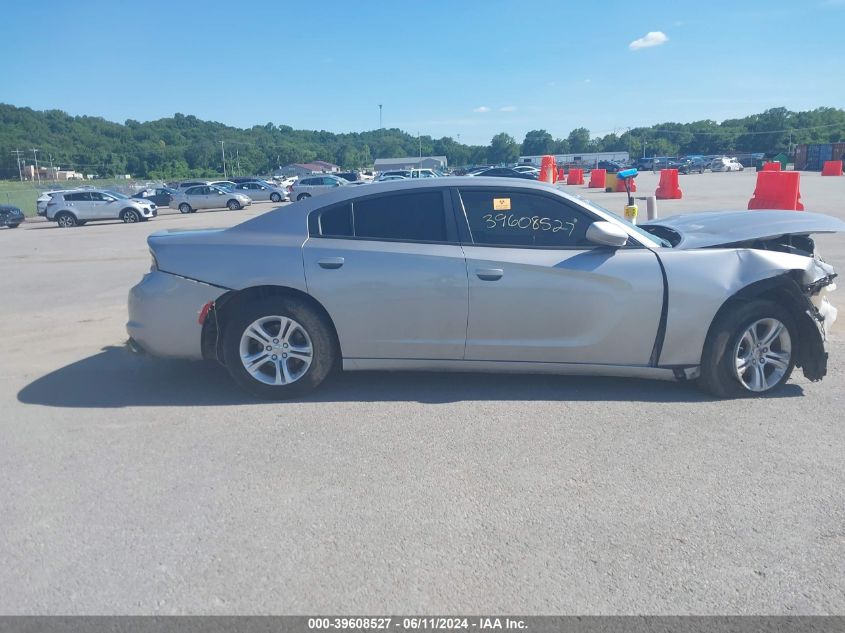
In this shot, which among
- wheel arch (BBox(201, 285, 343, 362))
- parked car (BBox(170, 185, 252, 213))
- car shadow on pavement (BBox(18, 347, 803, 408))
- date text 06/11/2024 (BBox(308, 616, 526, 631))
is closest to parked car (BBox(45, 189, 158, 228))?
parked car (BBox(170, 185, 252, 213))

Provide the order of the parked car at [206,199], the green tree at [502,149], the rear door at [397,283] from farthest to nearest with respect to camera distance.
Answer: the green tree at [502,149] → the parked car at [206,199] → the rear door at [397,283]

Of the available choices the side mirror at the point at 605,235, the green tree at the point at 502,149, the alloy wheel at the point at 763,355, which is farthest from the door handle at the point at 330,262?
the green tree at the point at 502,149

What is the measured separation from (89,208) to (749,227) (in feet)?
102

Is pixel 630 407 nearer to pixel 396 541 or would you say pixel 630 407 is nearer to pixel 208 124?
pixel 396 541

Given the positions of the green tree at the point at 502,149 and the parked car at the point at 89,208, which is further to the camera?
the green tree at the point at 502,149

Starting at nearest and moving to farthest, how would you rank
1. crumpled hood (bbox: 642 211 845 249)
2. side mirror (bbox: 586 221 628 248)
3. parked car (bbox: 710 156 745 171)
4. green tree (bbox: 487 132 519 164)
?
side mirror (bbox: 586 221 628 248), crumpled hood (bbox: 642 211 845 249), parked car (bbox: 710 156 745 171), green tree (bbox: 487 132 519 164)

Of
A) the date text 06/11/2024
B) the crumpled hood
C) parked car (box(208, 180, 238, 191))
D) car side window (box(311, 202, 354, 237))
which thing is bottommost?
the date text 06/11/2024

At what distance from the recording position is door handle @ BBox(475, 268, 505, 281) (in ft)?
16.2

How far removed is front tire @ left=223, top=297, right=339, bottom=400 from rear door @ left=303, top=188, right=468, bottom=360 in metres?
0.15

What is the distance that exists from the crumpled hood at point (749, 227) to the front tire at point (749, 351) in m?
0.57

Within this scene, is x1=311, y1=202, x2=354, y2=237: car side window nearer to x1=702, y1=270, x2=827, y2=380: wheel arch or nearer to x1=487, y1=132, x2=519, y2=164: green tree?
x1=702, y1=270, x2=827, y2=380: wheel arch

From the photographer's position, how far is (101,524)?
11.4 feet

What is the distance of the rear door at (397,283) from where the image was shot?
16.3 feet

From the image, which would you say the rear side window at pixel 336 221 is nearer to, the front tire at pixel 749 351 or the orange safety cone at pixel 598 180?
the front tire at pixel 749 351
